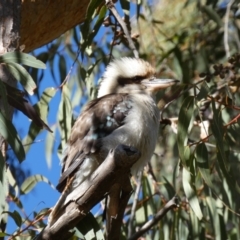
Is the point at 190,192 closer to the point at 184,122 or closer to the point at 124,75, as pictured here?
the point at 184,122

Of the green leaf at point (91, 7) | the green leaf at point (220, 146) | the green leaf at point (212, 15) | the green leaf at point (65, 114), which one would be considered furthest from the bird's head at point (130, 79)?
the green leaf at point (212, 15)

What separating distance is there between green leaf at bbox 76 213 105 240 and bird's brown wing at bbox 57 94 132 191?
0.46 feet

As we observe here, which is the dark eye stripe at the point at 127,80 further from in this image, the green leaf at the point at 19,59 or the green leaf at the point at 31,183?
the green leaf at the point at 19,59

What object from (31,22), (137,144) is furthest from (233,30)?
(137,144)

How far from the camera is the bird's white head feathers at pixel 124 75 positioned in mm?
3416

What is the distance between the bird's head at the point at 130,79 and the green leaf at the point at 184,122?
1.19 ft

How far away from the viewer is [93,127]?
3.01m

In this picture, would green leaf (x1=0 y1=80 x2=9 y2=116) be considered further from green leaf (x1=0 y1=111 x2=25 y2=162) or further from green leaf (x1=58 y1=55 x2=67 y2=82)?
green leaf (x1=58 y1=55 x2=67 y2=82)

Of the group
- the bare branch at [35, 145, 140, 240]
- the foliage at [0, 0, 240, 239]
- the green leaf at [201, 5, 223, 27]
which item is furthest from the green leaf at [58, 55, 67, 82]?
the bare branch at [35, 145, 140, 240]

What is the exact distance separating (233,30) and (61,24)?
5.56ft

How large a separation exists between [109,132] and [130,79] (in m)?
0.50

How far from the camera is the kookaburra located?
2.93 m

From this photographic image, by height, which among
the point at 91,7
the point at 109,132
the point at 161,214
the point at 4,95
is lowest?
the point at 161,214

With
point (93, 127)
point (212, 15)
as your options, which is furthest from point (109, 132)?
point (212, 15)
